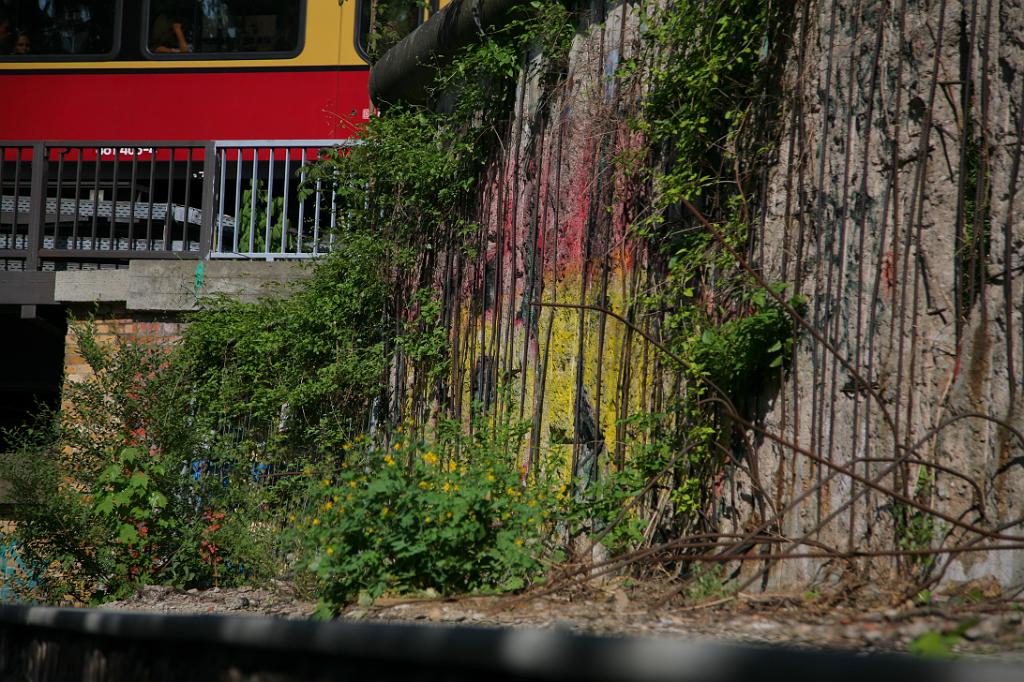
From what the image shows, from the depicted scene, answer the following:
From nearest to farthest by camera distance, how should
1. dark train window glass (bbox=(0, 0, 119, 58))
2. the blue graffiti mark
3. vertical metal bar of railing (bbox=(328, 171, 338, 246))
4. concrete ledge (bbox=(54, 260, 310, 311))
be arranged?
the blue graffiti mark, vertical metal bar of railing (bbox=(328, 171, 338, 246)), concrete ledge (bbox=(54, 260, 310, 311)), dark train window glass (bbox=(0, 0, 119, 58))

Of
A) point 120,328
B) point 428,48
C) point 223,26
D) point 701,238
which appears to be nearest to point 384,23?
point 223,26

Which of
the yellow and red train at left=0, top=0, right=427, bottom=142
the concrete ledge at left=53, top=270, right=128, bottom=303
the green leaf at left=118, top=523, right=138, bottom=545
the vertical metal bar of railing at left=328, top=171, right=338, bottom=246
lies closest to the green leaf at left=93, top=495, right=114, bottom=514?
the green leaf at left=118, top=523, right=138, bottom=545

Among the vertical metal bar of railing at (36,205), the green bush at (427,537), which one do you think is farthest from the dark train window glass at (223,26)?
the green bush at (427,537)

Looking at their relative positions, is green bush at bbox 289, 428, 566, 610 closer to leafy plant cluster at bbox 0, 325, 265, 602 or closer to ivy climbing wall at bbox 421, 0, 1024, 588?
ivy climbing wall at bbox 421, 0, 1024, 588

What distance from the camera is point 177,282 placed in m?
7.95

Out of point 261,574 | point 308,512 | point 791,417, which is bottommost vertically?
point 261,574

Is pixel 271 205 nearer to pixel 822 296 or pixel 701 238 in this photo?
pixel 701 238

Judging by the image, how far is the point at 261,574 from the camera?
5883 millimetres

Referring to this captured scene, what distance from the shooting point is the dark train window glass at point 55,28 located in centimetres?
1039

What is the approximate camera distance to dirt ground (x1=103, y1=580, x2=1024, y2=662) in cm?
254

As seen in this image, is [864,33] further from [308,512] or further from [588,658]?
[308,512]

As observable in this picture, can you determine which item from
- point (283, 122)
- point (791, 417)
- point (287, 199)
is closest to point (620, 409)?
point (791, 417)

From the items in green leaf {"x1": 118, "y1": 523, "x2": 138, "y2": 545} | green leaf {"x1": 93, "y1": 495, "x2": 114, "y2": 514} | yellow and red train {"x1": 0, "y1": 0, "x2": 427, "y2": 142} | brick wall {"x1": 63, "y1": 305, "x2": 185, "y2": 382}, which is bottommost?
green leaf {"x1": 118, "y1": 523, "x2": 138, "y2": 545}

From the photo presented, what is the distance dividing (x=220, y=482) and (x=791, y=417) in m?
4.17
